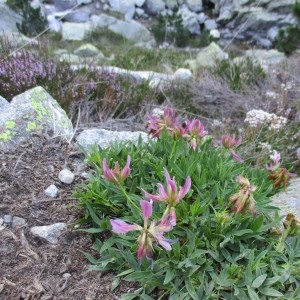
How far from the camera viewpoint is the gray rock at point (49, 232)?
6.96 ft

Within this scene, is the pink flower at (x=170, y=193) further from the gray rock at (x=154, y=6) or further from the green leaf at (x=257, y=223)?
the gray rock at (x=154, y=6)

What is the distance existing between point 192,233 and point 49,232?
27.9 inches

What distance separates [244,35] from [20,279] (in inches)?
708

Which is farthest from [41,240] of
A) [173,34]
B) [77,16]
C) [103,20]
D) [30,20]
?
[77,16]

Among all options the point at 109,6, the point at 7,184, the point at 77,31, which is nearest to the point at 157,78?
the point at 7,184

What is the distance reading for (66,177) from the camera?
8.16ft

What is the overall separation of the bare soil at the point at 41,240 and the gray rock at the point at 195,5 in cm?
2005

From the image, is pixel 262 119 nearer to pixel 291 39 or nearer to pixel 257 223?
pixel 257 223

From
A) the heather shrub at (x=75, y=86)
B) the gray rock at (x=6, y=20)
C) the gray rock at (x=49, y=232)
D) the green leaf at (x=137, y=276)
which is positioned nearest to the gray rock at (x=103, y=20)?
the gray rock at (x=6, y=20)

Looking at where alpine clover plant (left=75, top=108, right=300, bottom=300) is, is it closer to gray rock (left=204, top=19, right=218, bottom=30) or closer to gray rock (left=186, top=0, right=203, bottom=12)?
gray rock (left=204, top=19, right=218, bottom=30)

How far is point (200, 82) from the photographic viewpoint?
5445mm

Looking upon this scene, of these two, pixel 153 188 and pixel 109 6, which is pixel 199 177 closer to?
pixel 153 188

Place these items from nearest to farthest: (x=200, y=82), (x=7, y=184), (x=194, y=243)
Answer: (x=194, y=243), (x=7, y=184), (x=200, y=82)

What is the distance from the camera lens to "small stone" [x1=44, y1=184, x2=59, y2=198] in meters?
2.38
